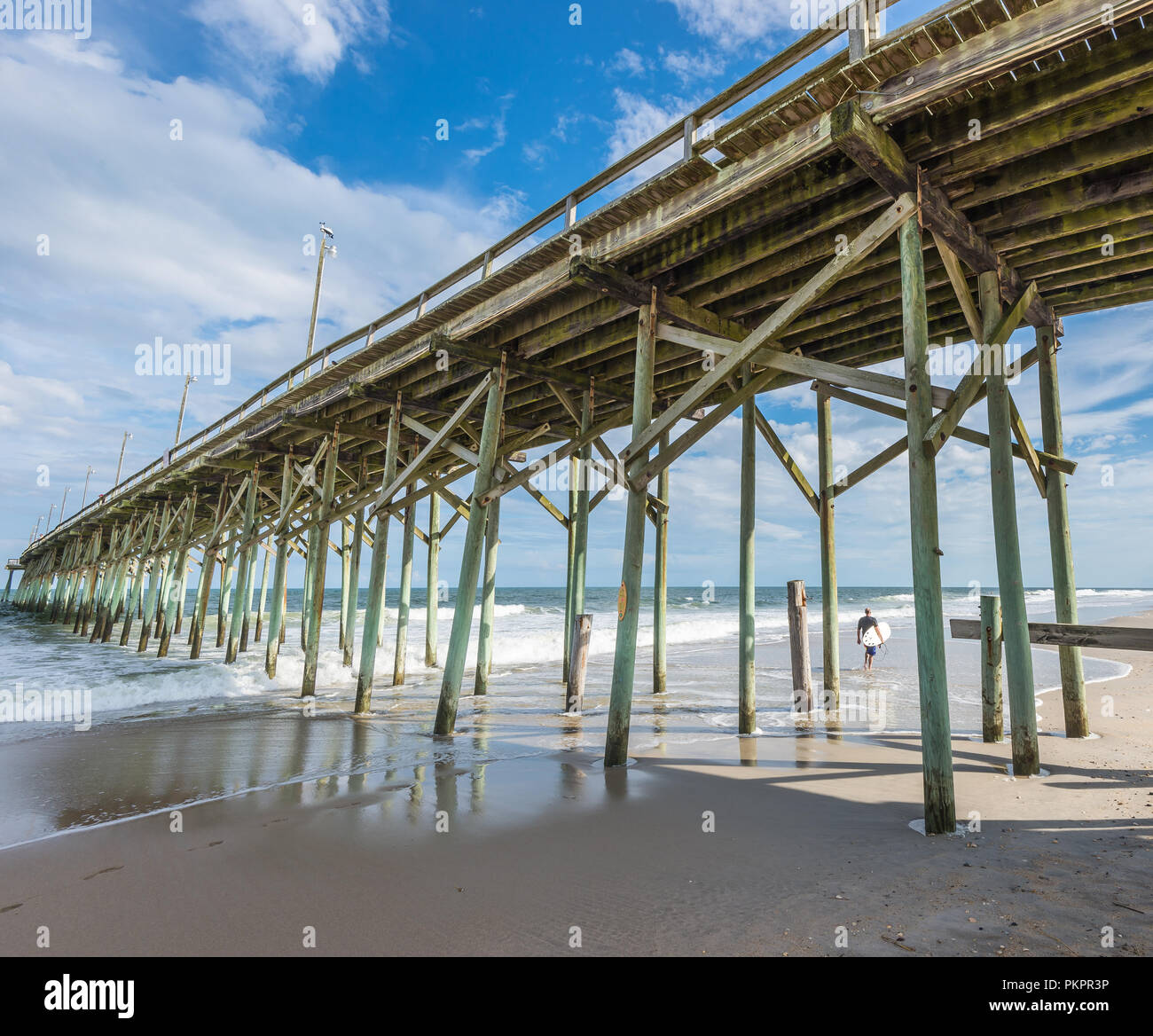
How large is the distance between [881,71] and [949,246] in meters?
1.62

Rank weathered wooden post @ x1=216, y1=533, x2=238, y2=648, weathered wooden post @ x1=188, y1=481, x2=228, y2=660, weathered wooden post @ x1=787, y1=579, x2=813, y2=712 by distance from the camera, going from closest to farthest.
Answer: weathered wooden post @ x1=787, y1=579, x2=813, y2=712 < weathered wooden post @ x1=188, y1=481, x2=228, y2=660 < weathered wooden post @ x1=216, y1=533, x2=238, y2=648

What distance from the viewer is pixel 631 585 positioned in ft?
19.9

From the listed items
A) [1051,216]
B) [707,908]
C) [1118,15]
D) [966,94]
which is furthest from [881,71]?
[707,908]

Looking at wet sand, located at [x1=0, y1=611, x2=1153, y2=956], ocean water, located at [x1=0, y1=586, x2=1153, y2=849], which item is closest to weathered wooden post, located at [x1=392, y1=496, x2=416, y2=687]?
ocean water, located at [x1=0, y1=586, x2=1153, y2=849]

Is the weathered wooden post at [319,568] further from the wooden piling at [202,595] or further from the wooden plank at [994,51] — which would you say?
the wooden plank at [994,51]

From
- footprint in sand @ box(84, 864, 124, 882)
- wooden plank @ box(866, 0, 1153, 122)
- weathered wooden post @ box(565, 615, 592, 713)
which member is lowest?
footprint in sand @ box(84, 864, 124, 882)

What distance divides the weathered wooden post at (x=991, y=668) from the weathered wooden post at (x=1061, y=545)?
73cm

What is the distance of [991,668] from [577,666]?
5296 mm

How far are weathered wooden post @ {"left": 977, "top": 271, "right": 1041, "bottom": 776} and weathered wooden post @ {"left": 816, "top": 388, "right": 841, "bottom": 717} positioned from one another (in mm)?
2854

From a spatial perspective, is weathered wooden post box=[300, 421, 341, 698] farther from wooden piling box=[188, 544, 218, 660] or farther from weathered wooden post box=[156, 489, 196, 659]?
weathered wooden post box=[156, 489, 196, 659]

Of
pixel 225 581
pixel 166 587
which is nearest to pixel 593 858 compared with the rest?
pixel 225 581

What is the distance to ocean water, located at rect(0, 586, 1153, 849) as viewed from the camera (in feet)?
18.4

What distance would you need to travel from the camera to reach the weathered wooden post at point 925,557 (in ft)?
13.1
